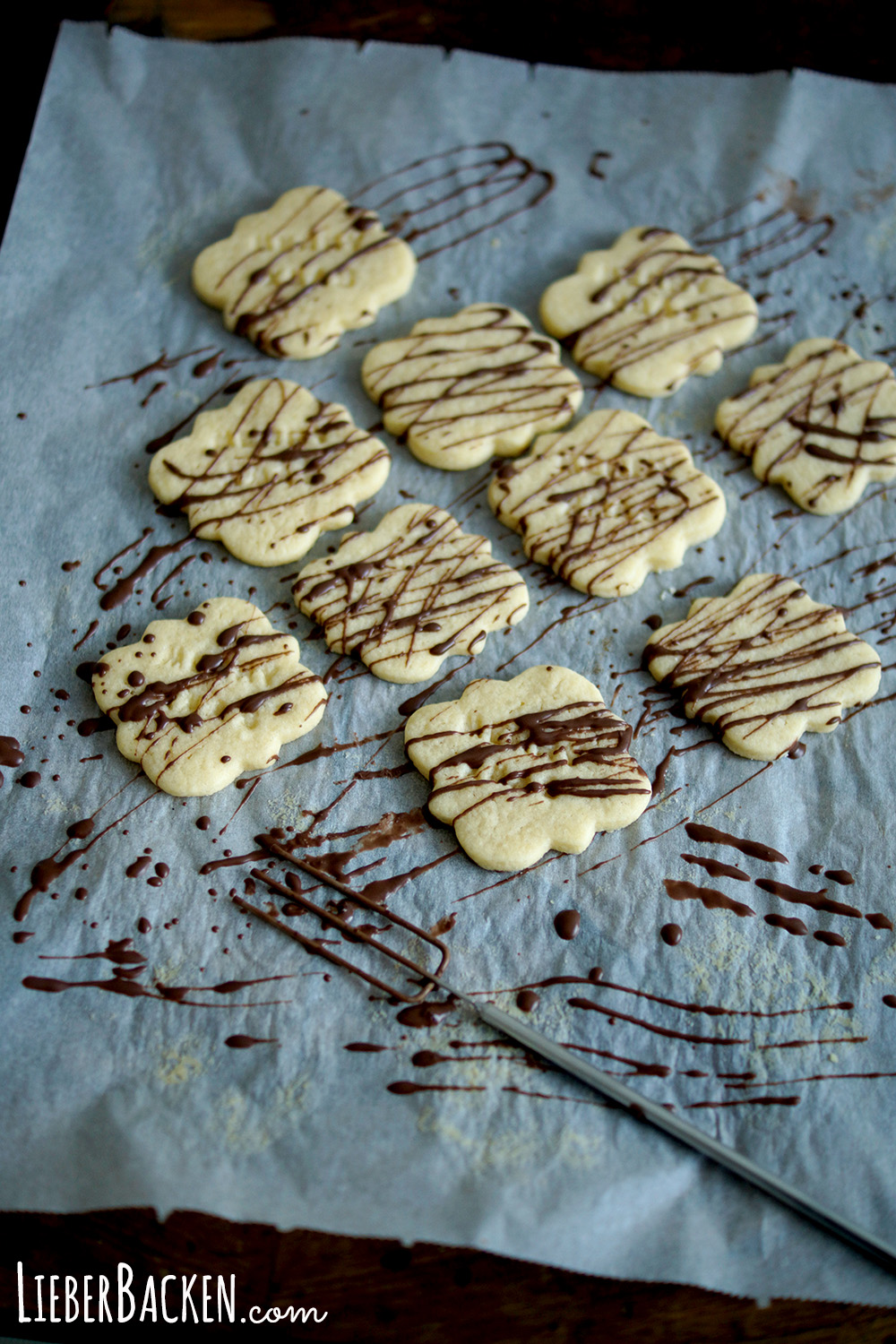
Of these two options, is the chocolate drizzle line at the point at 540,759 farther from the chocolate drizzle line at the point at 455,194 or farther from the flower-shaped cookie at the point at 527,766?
the chocolate drizzle line at the point at 455,194

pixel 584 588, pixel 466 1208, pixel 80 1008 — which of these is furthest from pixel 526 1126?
pixel 584 588

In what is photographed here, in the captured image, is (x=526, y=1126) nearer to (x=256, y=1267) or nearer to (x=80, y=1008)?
(x=256, y=1267)

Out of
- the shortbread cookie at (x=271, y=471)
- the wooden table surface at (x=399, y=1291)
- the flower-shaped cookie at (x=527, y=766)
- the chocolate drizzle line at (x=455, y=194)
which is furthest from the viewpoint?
the chocolate drizzle line at (x=455, y=194)

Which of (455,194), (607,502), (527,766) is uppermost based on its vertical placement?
(455,194)

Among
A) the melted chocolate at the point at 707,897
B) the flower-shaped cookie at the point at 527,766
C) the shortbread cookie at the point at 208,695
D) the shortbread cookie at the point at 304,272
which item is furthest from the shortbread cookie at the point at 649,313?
the melted chocolate at the point at 707,897

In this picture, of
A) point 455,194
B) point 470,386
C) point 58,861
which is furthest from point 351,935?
point 455,194

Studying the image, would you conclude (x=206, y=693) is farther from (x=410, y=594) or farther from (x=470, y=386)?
(x=470, y=386)

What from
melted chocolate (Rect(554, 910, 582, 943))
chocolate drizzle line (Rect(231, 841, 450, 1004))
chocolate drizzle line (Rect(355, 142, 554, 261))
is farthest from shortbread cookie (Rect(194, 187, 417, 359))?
melted chocolate (Rect(554, 910, 582, 943))

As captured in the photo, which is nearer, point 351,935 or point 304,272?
point 351,935
